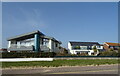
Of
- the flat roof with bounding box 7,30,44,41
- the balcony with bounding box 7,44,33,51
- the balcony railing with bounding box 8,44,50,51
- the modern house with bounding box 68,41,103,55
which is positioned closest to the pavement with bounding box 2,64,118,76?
the balcony railing with bounding box 8,44,50,51

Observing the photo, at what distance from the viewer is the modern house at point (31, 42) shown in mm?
33219

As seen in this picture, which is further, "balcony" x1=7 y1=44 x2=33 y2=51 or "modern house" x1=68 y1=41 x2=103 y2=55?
"modern house" x1=68 y1=41 x2=103 y2=55

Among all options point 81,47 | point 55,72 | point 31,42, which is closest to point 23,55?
point 31,42

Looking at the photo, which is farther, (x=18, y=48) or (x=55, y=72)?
(x=18, y=48)

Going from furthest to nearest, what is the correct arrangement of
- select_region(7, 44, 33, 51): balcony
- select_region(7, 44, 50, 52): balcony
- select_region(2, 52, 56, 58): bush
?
select_region(7, 44, 33, 51): balcony, select_region(7, 44, 50, 52): balcony, select_region(2, 52, 56, 58): bush

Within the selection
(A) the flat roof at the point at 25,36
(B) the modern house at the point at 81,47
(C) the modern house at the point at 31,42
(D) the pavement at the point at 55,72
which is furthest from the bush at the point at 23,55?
(B) the modern house at the point at 81,47

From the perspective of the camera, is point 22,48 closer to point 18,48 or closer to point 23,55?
point 18,48

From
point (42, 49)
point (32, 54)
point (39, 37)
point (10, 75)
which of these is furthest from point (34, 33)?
point (10, 75)

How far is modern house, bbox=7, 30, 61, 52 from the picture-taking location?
109 feet

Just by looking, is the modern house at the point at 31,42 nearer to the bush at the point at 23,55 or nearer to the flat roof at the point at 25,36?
the flat roof at the point at 25,36

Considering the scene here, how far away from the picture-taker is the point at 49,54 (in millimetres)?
28734

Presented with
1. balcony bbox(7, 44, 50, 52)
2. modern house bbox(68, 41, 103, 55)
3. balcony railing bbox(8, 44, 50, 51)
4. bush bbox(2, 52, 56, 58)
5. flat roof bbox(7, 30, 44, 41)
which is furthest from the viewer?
modern house bbox(68, 41, 103, 55)

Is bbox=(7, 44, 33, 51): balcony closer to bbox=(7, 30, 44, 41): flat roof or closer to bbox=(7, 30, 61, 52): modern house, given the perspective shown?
bbox=(7, 30, 61, 52): modern house

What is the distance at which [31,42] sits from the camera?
114 ft
